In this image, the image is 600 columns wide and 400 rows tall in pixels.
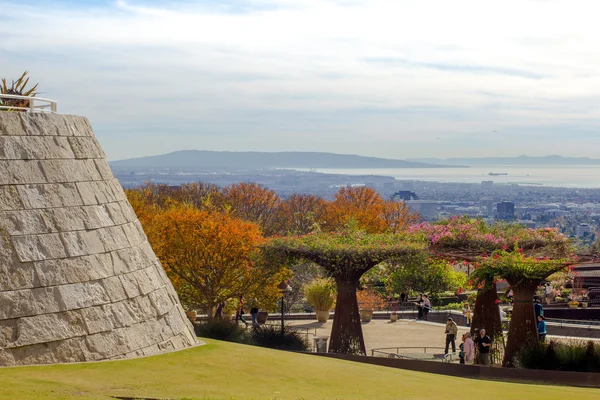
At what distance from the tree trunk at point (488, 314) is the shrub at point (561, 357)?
516 centimetres

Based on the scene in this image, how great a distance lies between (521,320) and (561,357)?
3.02 metres

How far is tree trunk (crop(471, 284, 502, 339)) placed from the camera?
30.4 metres

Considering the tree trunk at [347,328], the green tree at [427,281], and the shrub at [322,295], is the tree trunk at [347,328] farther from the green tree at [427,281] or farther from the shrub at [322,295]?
the green tree at [427,281]

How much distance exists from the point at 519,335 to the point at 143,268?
13505 mm

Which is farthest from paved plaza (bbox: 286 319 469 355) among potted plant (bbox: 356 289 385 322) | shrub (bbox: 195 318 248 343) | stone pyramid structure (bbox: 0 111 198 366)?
stone pyramid structure (bbox: 0 111 198 366)

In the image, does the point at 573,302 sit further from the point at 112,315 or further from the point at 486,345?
the point at 112,315

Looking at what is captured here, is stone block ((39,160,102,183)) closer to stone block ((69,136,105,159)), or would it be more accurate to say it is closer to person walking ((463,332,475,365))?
stone block ((69,136,105,159))

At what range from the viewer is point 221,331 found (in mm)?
26828

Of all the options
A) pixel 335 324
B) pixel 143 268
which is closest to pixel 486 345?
pixel 335 324

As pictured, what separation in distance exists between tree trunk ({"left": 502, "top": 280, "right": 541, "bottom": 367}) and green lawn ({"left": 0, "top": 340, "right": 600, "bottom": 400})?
5.28 meters

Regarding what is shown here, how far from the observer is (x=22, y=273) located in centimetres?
1555

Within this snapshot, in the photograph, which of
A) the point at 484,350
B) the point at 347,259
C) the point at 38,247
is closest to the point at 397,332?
the point at 347,259

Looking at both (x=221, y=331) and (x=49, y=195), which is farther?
(x=221, y=331)

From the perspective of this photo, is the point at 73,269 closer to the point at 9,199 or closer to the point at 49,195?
the point at 49,195
